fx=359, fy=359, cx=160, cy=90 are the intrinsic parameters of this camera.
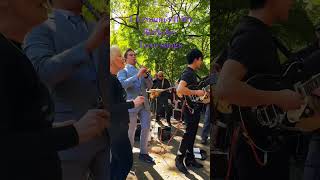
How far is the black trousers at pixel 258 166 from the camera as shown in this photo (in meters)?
1.20

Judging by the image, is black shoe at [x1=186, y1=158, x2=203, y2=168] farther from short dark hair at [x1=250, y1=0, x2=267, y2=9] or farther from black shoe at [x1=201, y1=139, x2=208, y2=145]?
short dark hair at [x1=250, y1=0, x2=267, y2=9]

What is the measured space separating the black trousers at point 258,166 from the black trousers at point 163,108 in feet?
1.22

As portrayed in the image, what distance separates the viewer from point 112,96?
1405mm

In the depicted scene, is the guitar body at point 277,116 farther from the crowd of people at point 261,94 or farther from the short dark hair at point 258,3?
the short dark hair at point 258,3

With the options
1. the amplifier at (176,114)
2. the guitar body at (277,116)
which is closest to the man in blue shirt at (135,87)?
the amplifier at (176,114)

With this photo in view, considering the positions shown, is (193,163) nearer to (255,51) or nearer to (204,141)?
(204,141)

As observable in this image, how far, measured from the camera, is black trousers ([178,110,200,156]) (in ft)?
4.85

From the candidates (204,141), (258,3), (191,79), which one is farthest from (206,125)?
(258,3)

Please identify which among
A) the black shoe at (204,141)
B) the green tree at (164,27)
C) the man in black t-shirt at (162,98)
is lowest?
the black shoe at (204,141)

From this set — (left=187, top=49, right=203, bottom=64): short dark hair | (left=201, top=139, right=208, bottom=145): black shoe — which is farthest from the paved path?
(left=187, top=49, right=203, bottom=64): short dark hair

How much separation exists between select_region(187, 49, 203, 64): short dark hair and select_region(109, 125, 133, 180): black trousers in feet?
1.27

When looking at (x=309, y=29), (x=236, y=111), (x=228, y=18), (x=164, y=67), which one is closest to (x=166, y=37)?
(x=164, y=67)

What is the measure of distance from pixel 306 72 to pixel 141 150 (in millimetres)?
694

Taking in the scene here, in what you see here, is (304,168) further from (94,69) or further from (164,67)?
(94,69)
